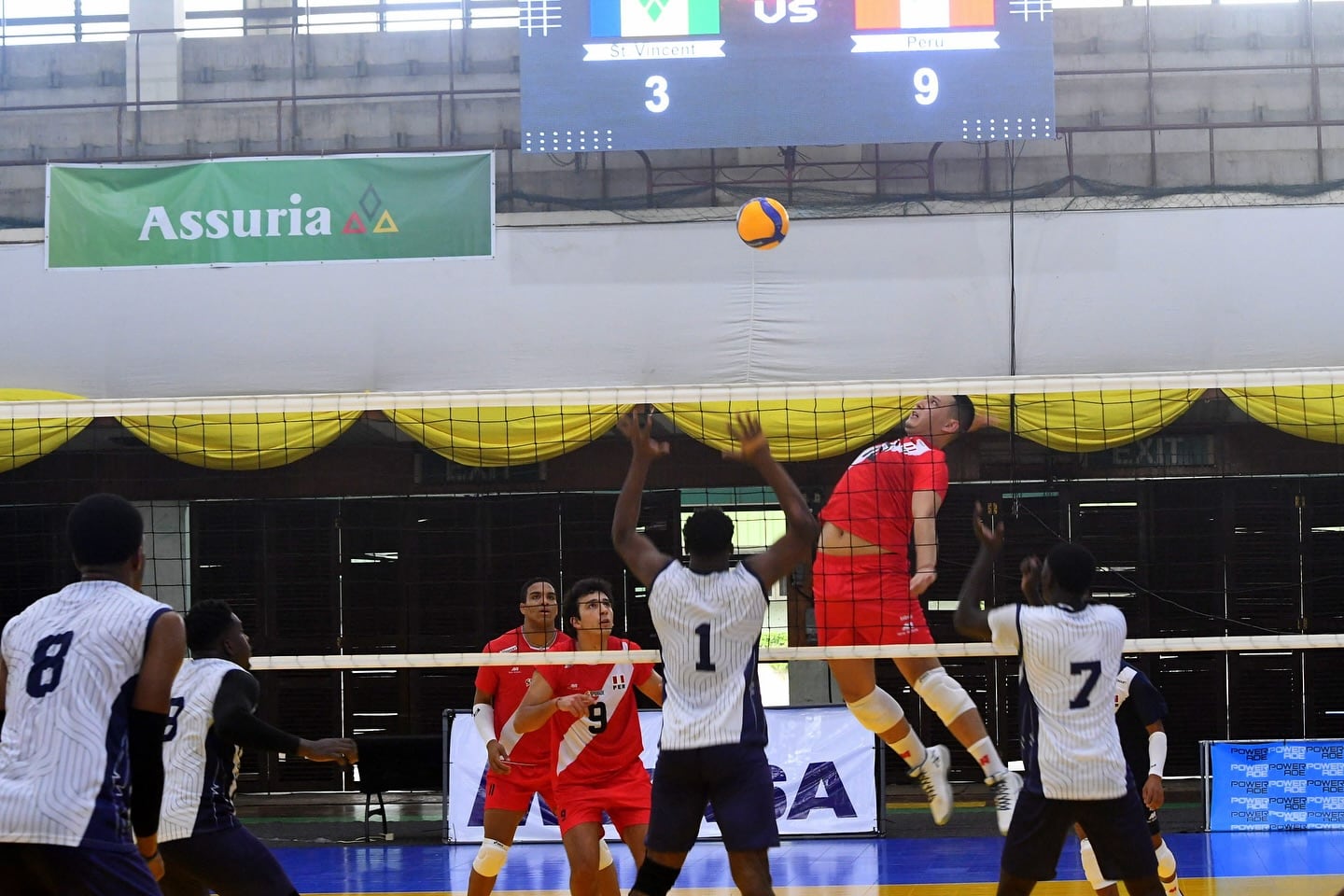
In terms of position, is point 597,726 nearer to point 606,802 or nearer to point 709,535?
point 606,802

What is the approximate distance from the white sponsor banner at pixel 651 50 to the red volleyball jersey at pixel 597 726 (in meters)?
8.13

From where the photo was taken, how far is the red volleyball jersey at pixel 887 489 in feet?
26.3

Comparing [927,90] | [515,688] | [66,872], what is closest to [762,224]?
[927,90]

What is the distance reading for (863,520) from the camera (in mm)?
8109

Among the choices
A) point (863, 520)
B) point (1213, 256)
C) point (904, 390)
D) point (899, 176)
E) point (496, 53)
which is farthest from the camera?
point (496, 53)

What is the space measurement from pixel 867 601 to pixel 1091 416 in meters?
5.56

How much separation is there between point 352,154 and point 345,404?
5839mm

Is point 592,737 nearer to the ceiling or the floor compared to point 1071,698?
nearer to the floor

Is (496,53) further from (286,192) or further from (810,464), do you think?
(810,464)

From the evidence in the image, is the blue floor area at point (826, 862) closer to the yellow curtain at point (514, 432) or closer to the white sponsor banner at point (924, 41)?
the yellow curtain at point (514, 432)

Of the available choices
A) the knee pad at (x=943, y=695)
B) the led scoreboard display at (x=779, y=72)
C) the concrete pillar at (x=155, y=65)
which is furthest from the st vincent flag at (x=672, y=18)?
the knee pad at (x=943, y=695)

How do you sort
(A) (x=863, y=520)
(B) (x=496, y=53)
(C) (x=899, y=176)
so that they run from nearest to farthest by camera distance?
(A) (x=863, y=520), (C) (x=899, y=176), (B) (x=496, y=53)

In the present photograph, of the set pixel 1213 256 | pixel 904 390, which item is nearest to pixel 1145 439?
pixel 1213 256

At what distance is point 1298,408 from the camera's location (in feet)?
43.8
